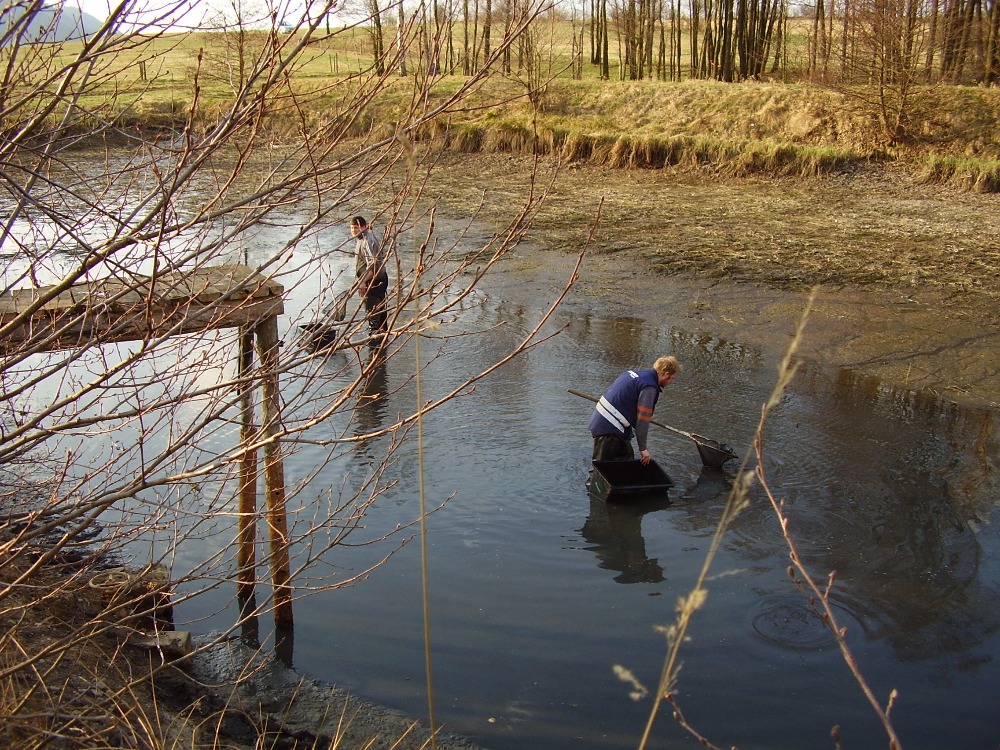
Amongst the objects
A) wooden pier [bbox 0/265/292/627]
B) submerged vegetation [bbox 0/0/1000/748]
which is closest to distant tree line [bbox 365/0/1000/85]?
submerged vegetation [bbox 0/0/1000/748]

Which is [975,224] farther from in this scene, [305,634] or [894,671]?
[305,634]

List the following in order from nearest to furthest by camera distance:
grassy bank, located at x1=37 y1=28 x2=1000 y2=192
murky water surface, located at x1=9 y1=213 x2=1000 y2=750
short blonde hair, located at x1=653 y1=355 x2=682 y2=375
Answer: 1. murky water surface, located at x1=9 y1=213 x2=1000 y2=750
2. short blonde hair, located at x1=653 y1=355 x2=682 y2=375
3. grassy bank, located at x1=37 y1=28 x2=1000 y2=192

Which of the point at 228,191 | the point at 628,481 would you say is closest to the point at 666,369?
the point at 628,481

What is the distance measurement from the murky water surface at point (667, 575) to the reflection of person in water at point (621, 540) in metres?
0.02

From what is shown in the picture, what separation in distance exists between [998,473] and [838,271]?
698cm

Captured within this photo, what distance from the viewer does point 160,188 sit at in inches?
124

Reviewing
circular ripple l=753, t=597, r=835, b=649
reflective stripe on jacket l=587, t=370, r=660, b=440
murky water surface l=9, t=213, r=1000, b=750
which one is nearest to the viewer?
murky water surface l=9, t=213, r=1000, b=750

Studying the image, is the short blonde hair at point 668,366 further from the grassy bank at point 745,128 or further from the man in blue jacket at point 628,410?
the grassy bank at point 745,128

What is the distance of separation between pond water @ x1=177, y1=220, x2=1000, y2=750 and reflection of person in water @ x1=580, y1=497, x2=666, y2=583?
0.07 feet

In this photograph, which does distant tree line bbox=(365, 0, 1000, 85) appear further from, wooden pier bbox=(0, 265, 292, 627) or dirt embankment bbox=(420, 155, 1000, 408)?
→ wooden pier bbox=(0, 265, 292, 627)

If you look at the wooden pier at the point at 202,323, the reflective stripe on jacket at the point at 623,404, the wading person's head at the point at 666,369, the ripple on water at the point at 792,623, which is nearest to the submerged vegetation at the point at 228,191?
the wooden pier at the point at 202,323

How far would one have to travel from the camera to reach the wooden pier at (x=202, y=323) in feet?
10.9

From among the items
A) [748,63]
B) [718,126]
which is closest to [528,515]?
[718,126]

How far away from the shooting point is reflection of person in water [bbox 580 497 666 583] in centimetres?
770
